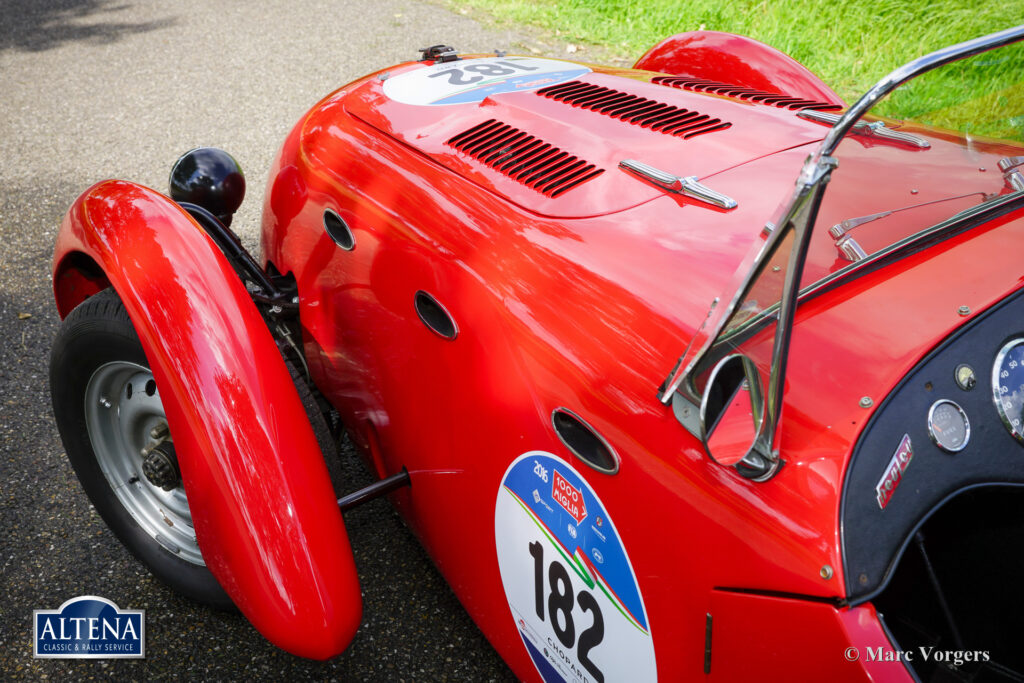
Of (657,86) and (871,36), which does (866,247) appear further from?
(871,36)

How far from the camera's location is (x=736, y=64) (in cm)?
299

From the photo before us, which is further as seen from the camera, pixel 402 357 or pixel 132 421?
pixel 132 421

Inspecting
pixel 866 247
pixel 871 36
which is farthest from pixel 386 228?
pixel 871 36

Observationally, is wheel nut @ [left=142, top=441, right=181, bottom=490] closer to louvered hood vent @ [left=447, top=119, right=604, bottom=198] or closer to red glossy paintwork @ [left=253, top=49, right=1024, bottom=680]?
red glossy paintwork @ [left=253, top=49, right=1024, bottom=680]

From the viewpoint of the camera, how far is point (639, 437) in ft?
4.39

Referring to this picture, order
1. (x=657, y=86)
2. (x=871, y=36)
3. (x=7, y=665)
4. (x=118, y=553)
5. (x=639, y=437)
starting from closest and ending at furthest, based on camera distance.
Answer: (x=639, y=437), (x=7, y=665), (x=657, y=86), (x=118, y=553), (x=871, y=36)

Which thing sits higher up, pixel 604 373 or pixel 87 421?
pixel 604 373

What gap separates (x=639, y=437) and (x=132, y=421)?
152cm

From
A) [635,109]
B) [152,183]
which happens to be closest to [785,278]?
[635,109]

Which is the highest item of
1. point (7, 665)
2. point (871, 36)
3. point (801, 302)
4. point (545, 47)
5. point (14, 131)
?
point (871, 36)

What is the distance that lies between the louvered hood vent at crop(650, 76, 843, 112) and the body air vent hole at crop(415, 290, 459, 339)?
1006mm

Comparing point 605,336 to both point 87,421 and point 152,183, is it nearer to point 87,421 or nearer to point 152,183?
point 87,421

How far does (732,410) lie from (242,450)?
102cm
